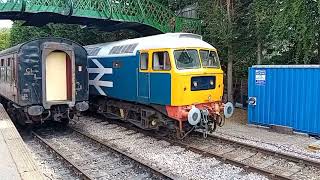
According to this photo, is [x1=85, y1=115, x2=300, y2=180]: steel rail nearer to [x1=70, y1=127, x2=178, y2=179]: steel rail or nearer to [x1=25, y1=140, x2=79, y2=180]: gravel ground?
[x1=70, y1=127, x2=178, y2=179]: steel rail

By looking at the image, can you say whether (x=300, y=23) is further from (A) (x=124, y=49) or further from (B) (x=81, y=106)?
(B) (x=81, y=106)

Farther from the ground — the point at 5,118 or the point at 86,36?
the point at 86,36

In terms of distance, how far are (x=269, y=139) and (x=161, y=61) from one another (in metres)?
4.37

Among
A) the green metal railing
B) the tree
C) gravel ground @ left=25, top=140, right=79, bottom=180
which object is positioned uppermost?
the green metal railing

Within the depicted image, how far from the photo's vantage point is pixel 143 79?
12.2m

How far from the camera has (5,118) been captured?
1402 cm

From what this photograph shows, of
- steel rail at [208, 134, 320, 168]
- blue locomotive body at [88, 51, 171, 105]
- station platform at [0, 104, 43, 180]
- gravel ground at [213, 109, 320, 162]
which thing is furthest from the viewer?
blue locomotive body at [88, 51, 171, 105]

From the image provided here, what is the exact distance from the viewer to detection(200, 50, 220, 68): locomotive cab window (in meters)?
11.6

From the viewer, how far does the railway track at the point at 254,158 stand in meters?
8.45

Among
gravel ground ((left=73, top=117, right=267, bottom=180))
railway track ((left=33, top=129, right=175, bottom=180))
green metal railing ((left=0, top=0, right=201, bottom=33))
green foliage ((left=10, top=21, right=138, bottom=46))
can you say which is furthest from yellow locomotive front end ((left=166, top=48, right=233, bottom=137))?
green foliage ((left=10, top=21, right=138, bottom=46))

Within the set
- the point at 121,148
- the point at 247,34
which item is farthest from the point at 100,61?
the point at 247,34

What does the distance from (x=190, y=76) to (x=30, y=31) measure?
30.3m

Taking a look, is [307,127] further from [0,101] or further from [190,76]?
[0,101]

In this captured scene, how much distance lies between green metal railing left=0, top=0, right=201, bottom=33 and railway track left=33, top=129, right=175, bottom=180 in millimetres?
6552
